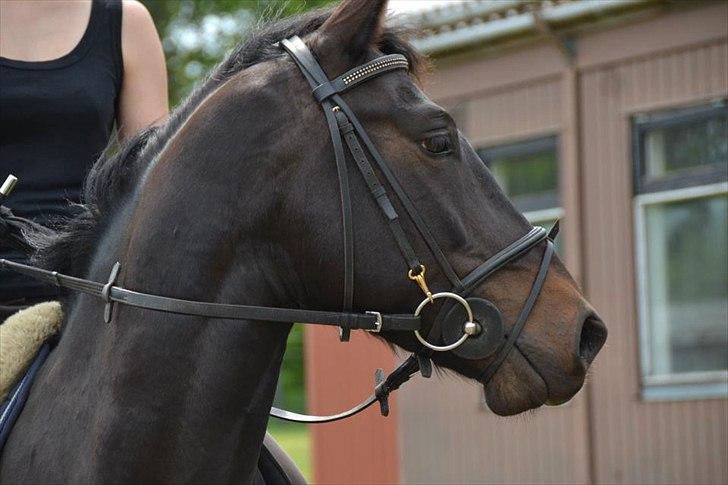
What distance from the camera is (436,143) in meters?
3.08

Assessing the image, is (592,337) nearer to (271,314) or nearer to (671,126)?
(271,314)

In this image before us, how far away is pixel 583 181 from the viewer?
399 inches

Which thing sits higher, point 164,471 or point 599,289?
point 599,289

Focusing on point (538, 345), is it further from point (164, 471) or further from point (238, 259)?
point (164, 471)

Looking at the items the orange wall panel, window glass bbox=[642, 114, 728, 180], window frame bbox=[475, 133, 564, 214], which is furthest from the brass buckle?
the orange wall panel

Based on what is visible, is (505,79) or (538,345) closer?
(538,345)

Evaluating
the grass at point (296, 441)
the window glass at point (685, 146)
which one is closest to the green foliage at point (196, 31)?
the grass at point (296, 441)

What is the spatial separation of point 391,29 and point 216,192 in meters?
0.66

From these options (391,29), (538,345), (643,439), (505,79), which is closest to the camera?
(538,345)

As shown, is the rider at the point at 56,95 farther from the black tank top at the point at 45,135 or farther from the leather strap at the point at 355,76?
the leather strap at the point at 355,76

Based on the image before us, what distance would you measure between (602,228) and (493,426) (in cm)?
194

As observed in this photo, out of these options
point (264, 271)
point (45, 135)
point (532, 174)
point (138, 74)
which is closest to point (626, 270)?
point (532, 174)

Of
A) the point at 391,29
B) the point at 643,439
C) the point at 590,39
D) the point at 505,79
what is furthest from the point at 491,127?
the point at 391,29

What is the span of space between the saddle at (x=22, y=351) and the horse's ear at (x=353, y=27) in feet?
3.49
